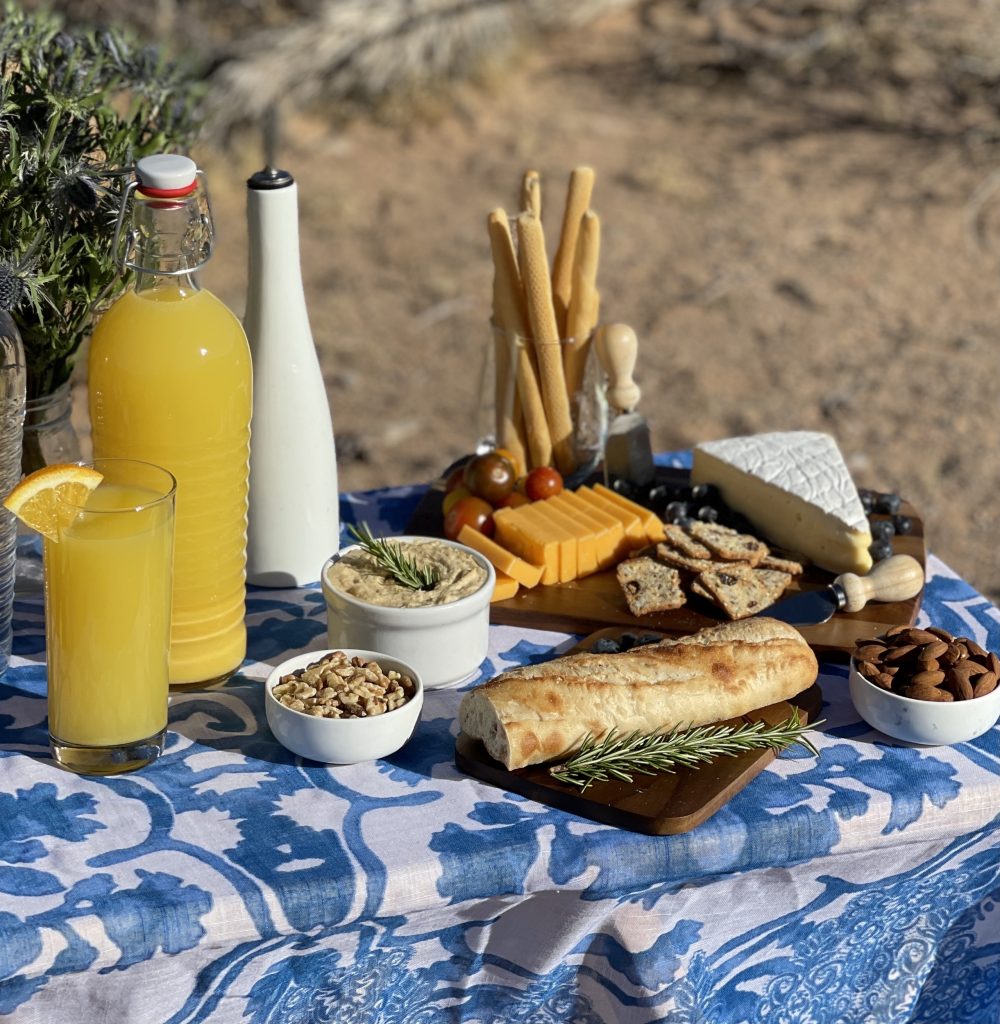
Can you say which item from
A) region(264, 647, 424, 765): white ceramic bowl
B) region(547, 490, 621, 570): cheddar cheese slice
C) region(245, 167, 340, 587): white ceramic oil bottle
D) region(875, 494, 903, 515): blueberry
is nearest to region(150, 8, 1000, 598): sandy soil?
region(875, 494, 903, 515): blueberry

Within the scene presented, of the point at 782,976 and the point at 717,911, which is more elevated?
the point at 717,911

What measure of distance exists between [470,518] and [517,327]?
12.6 inches

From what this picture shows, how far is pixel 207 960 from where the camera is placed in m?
1.34

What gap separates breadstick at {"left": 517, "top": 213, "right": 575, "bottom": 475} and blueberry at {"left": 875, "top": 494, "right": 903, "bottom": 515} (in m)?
0.45

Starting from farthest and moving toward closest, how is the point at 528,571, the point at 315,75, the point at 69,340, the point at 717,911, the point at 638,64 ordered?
the point at 638,64 → the point at 315,75 → the point at 528,571 → the point at 69,340 → the point at 717,911

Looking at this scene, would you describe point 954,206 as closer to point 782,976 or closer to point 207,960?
point 782,976

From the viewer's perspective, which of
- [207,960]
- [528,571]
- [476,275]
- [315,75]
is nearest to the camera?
[207,960]

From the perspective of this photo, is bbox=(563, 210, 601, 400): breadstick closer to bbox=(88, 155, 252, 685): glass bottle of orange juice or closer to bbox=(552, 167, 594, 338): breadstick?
bbox=(552, 167, 594, 338): breadstick

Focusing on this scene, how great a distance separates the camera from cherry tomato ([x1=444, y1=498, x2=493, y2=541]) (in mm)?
1877

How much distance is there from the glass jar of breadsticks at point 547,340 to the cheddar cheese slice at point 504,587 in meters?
0.32

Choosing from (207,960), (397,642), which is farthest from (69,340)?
(207,960)

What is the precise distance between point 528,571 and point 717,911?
1.69 ft

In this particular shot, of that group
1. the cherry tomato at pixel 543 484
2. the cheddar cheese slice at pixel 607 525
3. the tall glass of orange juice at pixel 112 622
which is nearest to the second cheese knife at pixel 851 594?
the cheddar cheese slice at pixel 607 525

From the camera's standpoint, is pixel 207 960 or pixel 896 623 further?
pixel 896 623
